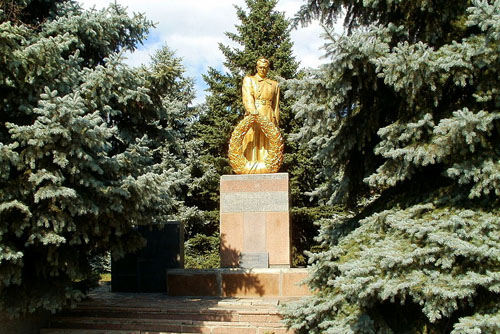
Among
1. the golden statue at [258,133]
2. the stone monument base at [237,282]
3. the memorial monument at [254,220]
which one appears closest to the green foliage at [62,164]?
the stone monument base at [237,282]

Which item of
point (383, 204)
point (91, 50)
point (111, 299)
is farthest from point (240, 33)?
point (383, 204)

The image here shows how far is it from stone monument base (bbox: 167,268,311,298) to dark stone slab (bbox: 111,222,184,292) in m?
0.75

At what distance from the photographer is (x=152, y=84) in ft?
21.9

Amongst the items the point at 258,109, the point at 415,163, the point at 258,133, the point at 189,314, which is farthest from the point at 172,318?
the point at 258,109

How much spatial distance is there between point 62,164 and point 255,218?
13.6 feet

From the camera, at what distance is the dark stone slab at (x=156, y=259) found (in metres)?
8.51

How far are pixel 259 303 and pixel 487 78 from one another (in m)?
4.20

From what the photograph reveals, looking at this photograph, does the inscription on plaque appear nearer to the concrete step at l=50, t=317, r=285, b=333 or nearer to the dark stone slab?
the dark stone slab

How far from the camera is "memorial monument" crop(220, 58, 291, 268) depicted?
806cm

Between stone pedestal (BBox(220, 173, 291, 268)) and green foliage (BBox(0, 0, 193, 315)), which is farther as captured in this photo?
stone pedestal (BBox(220, 173, 291, 268))

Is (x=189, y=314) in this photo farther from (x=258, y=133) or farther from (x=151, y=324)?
(x=258, y=133)

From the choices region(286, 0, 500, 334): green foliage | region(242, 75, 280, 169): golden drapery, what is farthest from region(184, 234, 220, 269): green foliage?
region(286, 0, 500, 334): green foliage

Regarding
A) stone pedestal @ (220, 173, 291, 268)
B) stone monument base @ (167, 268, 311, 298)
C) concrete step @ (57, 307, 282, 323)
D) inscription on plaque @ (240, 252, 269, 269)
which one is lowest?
concrete step @ (57, 307, 282, 323)

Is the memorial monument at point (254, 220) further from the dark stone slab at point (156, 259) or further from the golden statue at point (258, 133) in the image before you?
the dark stone slab at point (156, 259)
